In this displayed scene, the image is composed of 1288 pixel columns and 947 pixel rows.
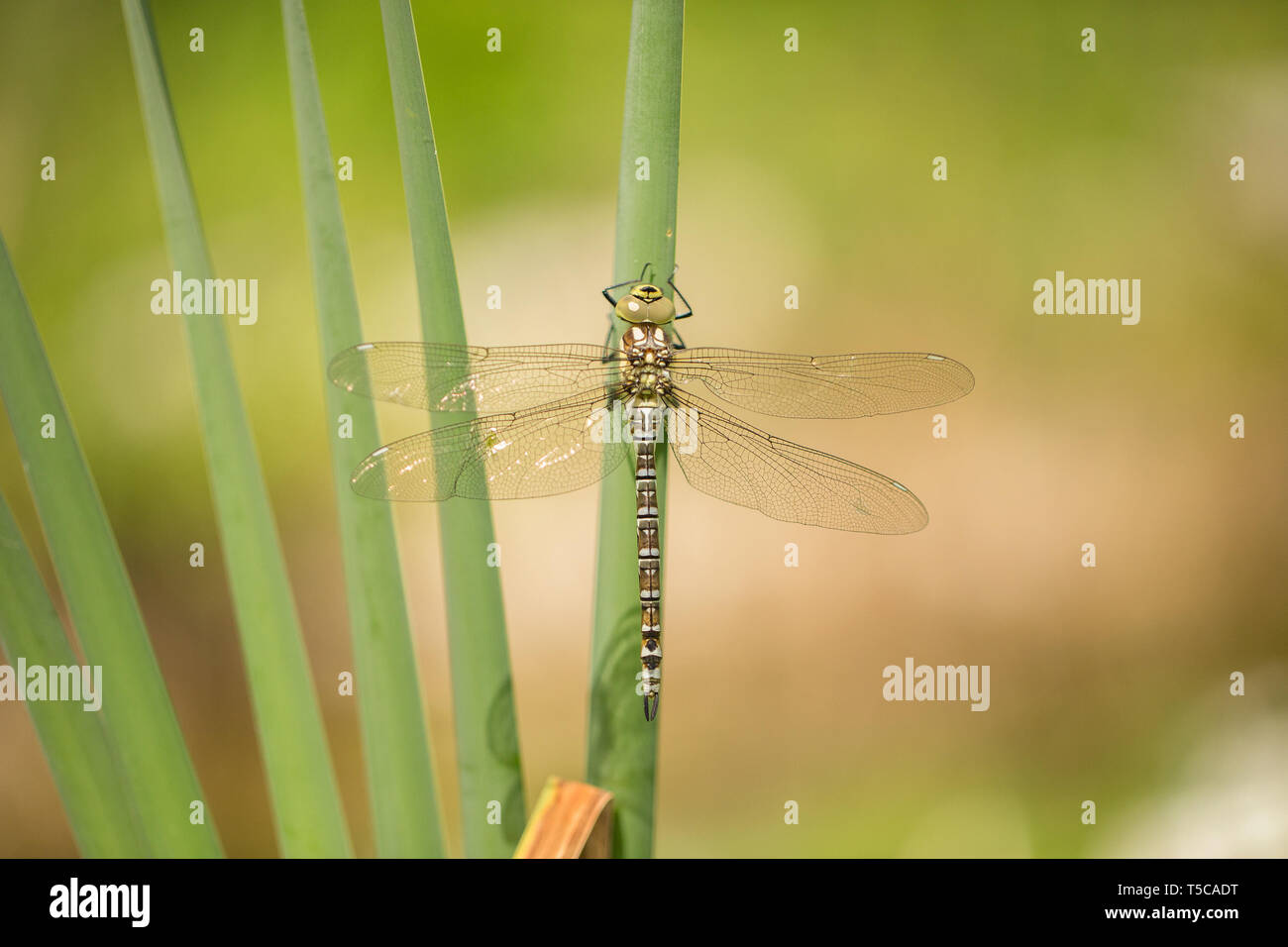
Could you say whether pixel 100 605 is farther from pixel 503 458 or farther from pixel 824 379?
pixel 824 379

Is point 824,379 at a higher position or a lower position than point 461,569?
higher

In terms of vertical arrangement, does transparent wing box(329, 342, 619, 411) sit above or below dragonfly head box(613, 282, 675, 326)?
below

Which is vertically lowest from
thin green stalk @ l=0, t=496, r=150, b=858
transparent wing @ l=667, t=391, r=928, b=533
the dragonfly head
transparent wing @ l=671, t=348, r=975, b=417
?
thin green stalk @ l=0, t=496, r=150, b=858

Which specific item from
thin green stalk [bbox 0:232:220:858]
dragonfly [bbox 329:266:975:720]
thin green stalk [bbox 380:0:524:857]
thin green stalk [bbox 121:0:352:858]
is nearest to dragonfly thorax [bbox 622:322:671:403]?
dragonfly [bbox 329:266:975:720]

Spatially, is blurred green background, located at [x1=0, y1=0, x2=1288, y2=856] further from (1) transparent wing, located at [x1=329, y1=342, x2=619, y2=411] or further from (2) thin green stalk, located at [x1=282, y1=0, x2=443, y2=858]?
(2) thin green stalk, located at [x1=282, y1=0, x2=443, y2=858]

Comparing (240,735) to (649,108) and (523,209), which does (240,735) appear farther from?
(649,108)

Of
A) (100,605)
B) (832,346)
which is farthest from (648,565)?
(832,346)
